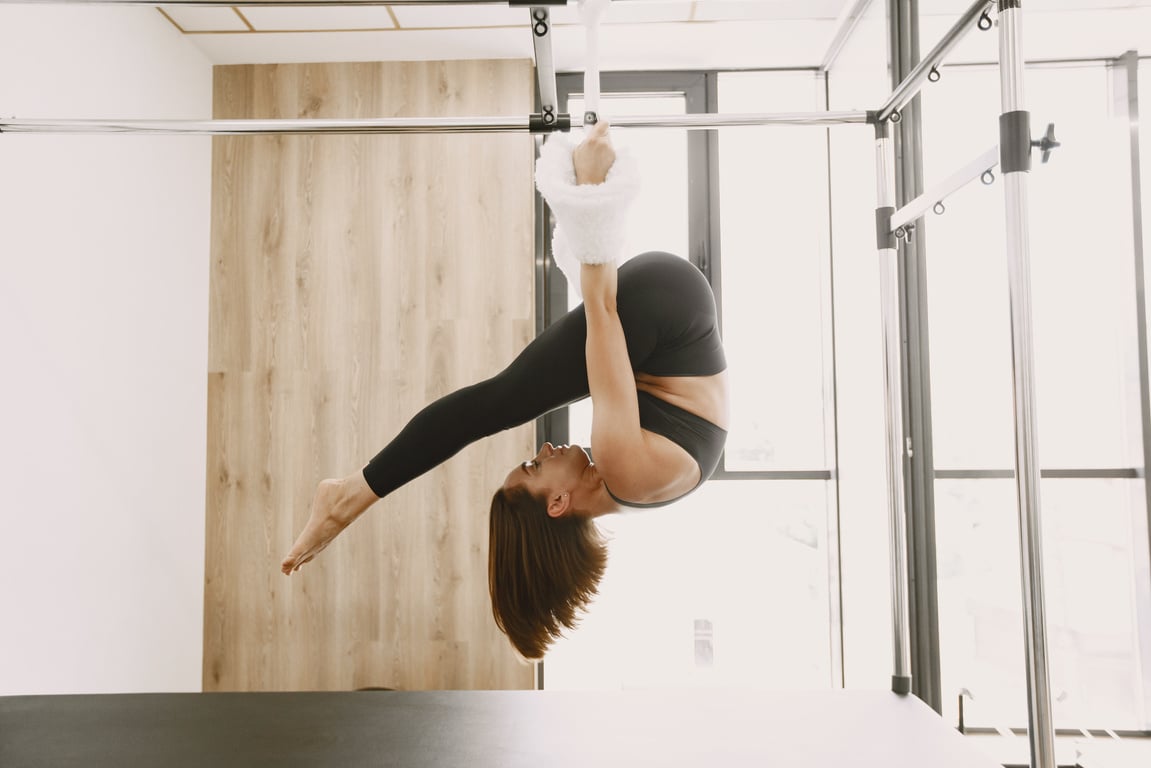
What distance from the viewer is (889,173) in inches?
54.8

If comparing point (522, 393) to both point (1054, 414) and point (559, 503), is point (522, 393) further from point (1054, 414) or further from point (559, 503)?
point (1054, 414)

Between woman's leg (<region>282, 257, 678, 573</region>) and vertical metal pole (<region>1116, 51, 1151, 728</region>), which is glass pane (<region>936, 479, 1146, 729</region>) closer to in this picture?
vertical metal pole (<region>1116, 51, 1151, 728</region>)

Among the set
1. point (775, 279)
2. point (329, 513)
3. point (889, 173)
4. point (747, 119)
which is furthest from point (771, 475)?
point (329, 513)

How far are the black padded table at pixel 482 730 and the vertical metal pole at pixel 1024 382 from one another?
0.86 feet

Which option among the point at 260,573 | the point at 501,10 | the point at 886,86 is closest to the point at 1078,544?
the point at 886,86

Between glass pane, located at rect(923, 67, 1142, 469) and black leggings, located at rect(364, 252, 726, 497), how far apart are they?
0.93 metres

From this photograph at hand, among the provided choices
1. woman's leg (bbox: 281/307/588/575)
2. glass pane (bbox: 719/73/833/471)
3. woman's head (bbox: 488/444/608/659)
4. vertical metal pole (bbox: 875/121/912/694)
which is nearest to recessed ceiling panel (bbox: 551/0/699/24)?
glass pane (bbox: 719/73/833/471)

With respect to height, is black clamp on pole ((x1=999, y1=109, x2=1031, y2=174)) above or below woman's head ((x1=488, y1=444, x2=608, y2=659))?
above

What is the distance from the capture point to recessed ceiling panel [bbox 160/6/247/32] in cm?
220

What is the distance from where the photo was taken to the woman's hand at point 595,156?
1.01m

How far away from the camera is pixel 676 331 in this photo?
1.22 m

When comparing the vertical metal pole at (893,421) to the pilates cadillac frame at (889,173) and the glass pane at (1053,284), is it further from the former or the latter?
the glass pane at (1053,284)

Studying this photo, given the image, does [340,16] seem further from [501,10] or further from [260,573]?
[260,573]

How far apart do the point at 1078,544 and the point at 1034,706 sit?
1040 mm
